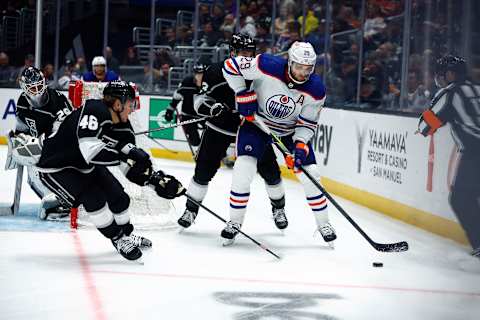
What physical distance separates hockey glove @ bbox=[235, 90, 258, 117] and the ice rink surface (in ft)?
2.56

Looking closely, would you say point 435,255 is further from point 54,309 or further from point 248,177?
Result: point 54,309

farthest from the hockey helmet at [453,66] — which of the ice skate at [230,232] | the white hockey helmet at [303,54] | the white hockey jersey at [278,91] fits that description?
the ice skate at [230,232]

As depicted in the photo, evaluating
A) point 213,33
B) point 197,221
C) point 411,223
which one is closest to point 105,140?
point 197,221

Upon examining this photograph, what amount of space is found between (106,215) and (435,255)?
1.97m

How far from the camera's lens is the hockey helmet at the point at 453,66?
5234 millimetres

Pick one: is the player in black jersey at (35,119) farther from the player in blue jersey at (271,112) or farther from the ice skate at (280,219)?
the ice skate at (280,219)

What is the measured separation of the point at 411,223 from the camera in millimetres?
6410

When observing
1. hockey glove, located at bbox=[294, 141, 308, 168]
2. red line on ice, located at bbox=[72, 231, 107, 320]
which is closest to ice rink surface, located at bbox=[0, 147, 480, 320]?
red line on ice, located at bbox=[72, 231, 107, 320]

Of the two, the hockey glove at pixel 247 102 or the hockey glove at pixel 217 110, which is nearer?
the hockey glove at pixel 247 102

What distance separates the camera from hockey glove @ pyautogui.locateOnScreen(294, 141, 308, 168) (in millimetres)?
5082

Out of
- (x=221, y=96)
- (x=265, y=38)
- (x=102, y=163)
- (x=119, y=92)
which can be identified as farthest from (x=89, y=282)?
(x=265, y=38)

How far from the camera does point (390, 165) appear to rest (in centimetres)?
677

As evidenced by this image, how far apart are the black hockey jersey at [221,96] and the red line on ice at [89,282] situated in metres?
1.10

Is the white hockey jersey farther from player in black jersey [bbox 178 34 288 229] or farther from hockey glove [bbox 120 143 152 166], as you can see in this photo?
hockey glove [bbox 120 143 152 166]
